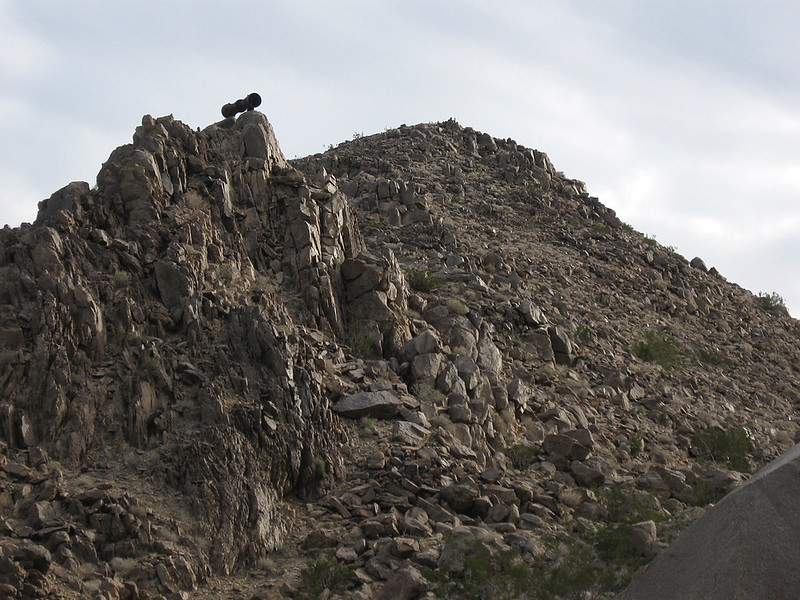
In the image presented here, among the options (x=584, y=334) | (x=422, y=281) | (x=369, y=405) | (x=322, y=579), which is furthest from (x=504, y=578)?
(x=584, y=334)

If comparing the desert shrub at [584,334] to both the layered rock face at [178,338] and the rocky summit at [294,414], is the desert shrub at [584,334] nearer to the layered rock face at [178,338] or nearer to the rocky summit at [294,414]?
the rocky summit at [294,414]

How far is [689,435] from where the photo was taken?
82.0 feet

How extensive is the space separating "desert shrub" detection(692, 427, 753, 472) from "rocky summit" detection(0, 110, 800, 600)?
0.08 m

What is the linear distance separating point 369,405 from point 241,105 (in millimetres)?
11249

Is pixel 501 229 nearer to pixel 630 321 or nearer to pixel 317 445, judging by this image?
pixel 630 321

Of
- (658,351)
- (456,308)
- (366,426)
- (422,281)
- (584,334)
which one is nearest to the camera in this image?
(366,426)

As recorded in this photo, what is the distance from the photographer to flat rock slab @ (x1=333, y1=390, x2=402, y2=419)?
728 inches

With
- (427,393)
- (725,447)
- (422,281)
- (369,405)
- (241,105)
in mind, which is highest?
(241,105)

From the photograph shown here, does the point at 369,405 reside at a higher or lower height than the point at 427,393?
lower

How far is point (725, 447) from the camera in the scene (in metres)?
24.0

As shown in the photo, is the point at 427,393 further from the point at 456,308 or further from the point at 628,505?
the point at 628,505

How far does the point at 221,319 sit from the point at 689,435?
1401 cm

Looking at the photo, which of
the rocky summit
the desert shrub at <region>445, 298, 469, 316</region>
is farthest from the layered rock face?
the desert shrub at <region>445, 298, 469, 316</region>

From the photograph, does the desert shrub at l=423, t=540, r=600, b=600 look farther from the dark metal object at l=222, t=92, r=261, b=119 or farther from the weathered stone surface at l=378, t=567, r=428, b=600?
the dark metal object at l=222, t=92, r=261, b=119
